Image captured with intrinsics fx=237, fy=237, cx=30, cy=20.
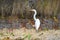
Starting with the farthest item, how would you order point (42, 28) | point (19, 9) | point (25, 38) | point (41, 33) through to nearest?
point (19, 9)
point (42, 28)
point (41, 33)
point (25, 38)

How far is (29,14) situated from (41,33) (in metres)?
1.30

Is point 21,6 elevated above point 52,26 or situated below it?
above

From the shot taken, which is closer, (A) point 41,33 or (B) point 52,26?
(A) point 41,33

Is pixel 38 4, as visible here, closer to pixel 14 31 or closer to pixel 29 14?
pixel 29 14

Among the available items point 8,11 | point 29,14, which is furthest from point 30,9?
point 8,11

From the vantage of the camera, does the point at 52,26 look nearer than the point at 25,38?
No

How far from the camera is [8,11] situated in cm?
684

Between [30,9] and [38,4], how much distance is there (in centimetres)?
28

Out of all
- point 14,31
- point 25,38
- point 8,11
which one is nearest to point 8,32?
point 14,31

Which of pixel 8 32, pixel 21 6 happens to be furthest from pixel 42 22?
pixel 8 32

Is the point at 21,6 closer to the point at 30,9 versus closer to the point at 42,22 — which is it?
the point at 30,9

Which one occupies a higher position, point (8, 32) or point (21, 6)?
point (21, 6)

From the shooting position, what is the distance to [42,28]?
6320mm

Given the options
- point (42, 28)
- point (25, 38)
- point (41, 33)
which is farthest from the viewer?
point (42, 28)
